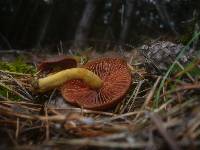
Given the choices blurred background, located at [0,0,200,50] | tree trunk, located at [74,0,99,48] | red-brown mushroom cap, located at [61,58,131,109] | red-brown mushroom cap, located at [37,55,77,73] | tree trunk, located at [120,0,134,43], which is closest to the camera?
red-brown mushroom cap, located at [61,58,131,109]

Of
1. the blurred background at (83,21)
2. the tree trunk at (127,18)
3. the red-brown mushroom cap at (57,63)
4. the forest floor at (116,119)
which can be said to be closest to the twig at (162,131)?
the forest floor at (116,119)

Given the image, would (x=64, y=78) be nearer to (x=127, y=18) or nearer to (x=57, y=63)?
(x=57, y=63)

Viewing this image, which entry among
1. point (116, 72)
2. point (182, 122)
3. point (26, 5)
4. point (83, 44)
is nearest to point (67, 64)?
point (116, 72)

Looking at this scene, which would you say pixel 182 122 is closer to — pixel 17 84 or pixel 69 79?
pixel 69 79

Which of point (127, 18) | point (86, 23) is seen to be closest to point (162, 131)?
point (127, 18)

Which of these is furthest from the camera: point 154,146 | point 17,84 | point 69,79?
point 17,84

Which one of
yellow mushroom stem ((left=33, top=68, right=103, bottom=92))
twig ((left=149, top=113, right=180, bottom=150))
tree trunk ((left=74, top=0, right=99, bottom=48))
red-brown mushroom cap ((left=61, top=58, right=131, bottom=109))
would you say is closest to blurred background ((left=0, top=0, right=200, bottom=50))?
tree trunk ((left=74, top=0, right=99, bottom=48))

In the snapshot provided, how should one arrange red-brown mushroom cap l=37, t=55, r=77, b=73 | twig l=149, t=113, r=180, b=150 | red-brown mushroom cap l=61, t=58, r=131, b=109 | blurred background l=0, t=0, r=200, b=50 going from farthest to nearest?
blurred background l=0, t=0, r=200, b=50, red-brown mushroom cap l=37, t=55, r=77, b=73, red-brown mushroom cap l=61, t=58, r=131, b=109, twig l=149, t=113, r=180, b=150

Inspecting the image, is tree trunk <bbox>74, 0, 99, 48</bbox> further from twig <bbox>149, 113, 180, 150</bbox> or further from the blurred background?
twig <bbox>149, 113, 180, 150</bbox>
